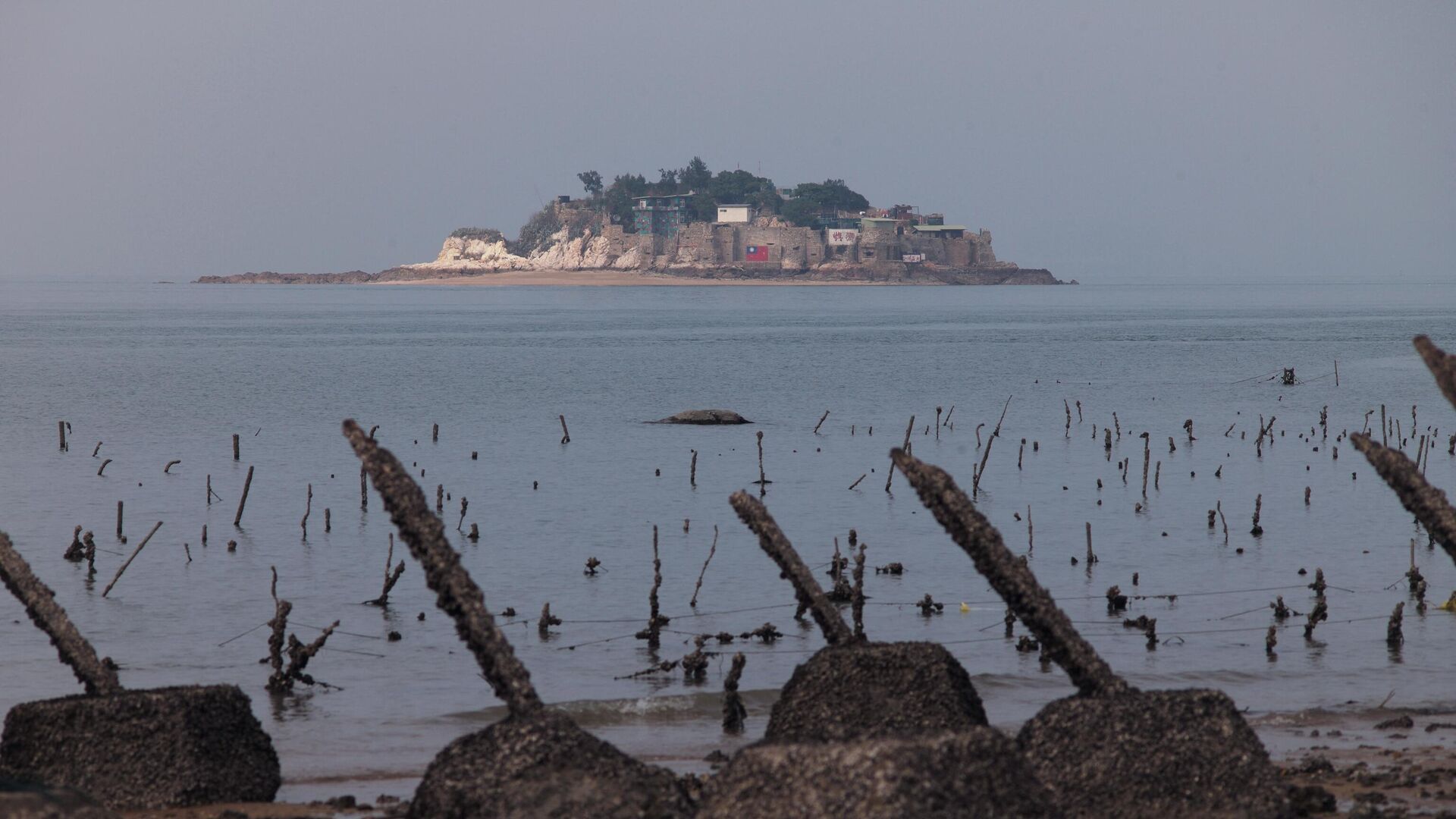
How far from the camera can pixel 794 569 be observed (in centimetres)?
1376

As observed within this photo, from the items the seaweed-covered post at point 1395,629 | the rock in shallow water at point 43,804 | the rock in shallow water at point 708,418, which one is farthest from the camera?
the rock in shallow water at point 708,418

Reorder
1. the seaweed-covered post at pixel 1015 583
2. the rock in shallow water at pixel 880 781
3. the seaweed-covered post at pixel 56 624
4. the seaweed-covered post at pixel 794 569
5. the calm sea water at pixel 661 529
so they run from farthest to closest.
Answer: the calm sea water at pixel 661 529, the seaweed-covered post at pixel 794 569, the seaweed-covered post at pixel 56 624, the seaweed-covered post at pixel 1015 583, the rock in shallow water at pixel 880 781

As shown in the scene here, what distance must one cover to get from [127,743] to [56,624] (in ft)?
3.82

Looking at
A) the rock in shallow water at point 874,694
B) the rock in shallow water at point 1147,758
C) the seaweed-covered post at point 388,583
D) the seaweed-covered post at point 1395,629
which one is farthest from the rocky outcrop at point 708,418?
the rock in shallow water at point 1147,758

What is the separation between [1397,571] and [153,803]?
950 inches

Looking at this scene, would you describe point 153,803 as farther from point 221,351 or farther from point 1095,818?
point 221,351

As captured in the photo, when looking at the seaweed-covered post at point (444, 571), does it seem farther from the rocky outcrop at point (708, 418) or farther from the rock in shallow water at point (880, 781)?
the rocky outcrop at point (708, 418)

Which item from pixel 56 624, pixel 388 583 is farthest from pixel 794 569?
pixel 388 583

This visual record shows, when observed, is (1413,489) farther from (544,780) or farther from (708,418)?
(708,418)

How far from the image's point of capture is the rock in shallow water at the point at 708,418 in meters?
61.3

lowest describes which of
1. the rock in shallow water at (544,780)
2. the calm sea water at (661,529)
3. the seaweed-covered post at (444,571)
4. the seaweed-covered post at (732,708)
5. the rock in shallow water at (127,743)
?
the calm sea water at (661,529)

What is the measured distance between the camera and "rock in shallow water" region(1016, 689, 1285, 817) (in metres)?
11.3

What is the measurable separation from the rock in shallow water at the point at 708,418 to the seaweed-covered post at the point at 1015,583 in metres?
49.4

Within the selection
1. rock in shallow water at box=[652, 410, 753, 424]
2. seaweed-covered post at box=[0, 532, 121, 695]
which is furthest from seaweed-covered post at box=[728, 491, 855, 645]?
rock in shallow water at box=[652, 410, 753, 424]
